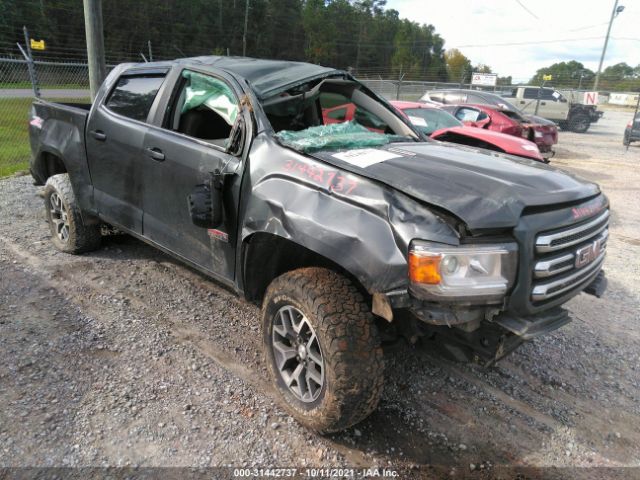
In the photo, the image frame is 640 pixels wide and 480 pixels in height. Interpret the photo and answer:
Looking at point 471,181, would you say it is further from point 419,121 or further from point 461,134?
point 419,121

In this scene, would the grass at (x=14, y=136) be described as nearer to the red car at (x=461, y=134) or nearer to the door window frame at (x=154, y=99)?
the door window frame at (x=154, y=99)

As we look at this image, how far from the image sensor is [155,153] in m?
3.46

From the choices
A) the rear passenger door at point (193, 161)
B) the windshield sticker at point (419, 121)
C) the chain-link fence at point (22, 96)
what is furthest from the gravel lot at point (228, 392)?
the chain-link fence at point (22, 96)

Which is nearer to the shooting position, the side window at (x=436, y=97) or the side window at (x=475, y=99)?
the side window at (x=475, y=99)

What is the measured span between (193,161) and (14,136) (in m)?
10.4

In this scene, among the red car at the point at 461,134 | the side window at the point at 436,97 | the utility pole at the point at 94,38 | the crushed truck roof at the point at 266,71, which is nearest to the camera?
the crushed truck roof at the point at 266,71

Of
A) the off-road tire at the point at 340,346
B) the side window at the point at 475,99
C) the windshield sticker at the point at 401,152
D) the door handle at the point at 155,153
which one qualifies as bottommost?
the off-road tire at the point at 340,346

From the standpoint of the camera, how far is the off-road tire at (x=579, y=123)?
2161 centimetres

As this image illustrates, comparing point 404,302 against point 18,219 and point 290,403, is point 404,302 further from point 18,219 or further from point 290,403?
point 18,219

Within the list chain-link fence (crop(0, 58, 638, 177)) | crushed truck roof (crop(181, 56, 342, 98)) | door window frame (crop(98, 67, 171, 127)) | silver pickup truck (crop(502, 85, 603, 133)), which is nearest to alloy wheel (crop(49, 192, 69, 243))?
door window frame (crop(98, 67, 171, 127))

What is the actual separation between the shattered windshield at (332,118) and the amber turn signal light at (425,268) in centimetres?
97

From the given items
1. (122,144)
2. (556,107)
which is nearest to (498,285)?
(122,144)

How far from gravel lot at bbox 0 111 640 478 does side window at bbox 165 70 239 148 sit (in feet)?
4.49

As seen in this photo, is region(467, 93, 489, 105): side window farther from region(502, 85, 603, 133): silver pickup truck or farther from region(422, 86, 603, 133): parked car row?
region(502, 85, 603, 133): silver pickup truck
